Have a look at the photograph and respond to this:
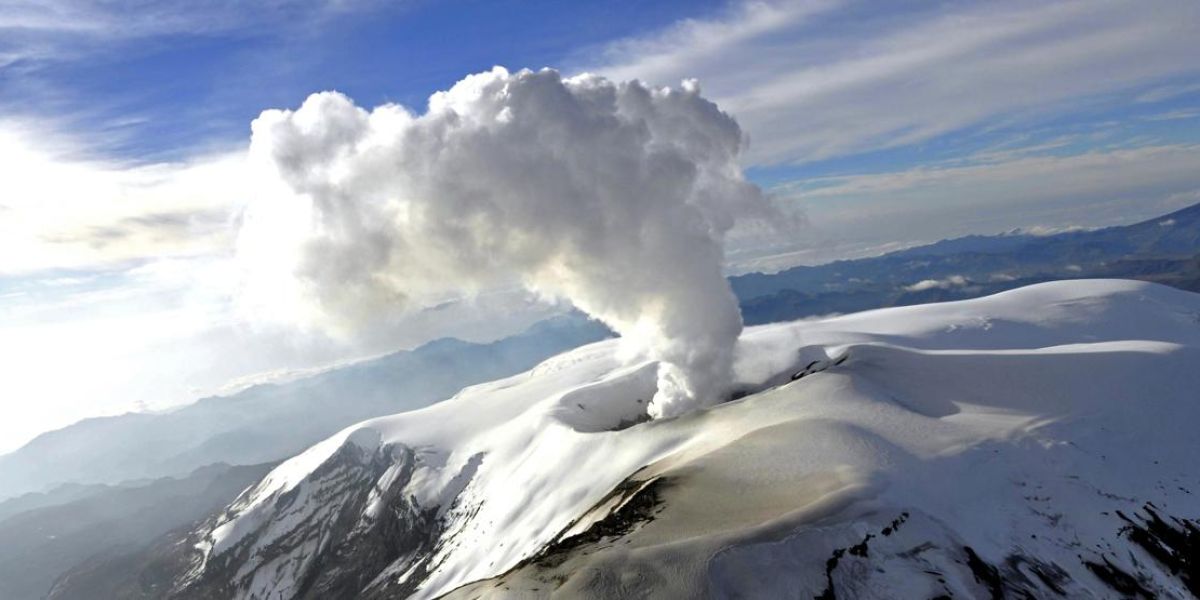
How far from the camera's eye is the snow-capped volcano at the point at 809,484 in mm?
36781

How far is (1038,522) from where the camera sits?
4328cm

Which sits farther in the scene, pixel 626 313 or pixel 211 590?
pixel 211 590

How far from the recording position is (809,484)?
45.4 metres

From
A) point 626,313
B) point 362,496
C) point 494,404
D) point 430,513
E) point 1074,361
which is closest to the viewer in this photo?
point 1074,361

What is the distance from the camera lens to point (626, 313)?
287ft

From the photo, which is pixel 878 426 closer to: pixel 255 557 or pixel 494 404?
pixel 494 404

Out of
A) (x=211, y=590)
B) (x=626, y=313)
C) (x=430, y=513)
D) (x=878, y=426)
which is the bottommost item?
(x=211, y=590)

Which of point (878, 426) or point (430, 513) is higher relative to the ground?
point (878, 426)

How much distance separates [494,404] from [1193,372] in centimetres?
10078

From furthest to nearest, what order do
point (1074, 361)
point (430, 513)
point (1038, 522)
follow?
point (430, 513) < point (1074, 361) < point (1038, 522)

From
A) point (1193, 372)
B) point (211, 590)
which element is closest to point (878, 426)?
point (1193, 372)

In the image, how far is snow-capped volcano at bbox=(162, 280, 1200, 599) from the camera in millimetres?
36781

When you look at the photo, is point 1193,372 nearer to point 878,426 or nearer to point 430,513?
point 878,426

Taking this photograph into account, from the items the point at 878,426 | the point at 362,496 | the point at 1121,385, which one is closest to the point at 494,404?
the point at 362,496
